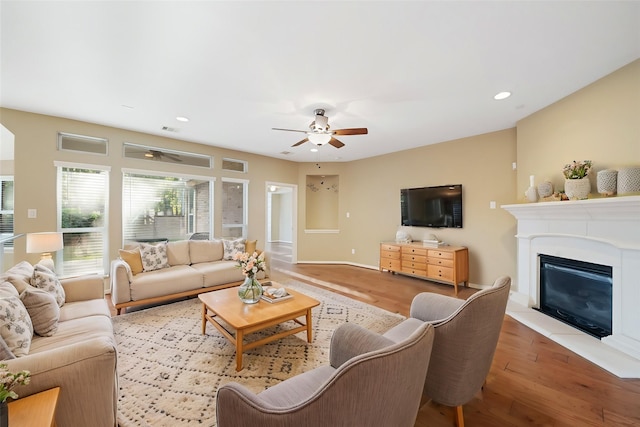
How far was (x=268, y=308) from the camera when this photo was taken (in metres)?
2.46

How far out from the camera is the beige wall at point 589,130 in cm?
243

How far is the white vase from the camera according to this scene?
8.73ft

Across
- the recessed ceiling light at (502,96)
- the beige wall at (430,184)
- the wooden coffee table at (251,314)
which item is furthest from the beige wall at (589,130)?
the wooden coffee table at (251,314)

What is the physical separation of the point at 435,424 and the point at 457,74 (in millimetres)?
2916

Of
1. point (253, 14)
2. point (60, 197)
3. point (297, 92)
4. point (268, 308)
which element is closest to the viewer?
point (253, 14)

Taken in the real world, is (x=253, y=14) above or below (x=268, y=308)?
above

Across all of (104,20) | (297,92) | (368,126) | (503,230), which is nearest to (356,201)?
(368,126)

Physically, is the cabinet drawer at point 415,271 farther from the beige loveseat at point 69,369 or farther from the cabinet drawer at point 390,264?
the beige loveseat at point 69,369

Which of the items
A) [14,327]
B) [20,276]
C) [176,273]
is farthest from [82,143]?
[14,327]

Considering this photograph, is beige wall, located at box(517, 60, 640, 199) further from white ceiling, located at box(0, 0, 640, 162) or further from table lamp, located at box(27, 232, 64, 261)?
table lamp, located at box(27, 232, 64, 261)


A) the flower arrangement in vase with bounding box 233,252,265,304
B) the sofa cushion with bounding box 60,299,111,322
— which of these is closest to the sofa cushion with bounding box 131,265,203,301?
the sofa cushion with bounding box 60,299,111,322

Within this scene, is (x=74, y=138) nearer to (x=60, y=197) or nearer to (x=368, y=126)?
(x=60, y=197)

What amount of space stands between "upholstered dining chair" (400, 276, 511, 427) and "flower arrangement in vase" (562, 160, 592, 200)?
6.95 ft

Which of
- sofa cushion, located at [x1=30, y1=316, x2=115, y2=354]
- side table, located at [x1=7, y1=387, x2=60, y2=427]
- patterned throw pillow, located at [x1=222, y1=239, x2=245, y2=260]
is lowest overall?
sofa cushion, located at [x1=30, y1=316, x2=115, y2=354]
